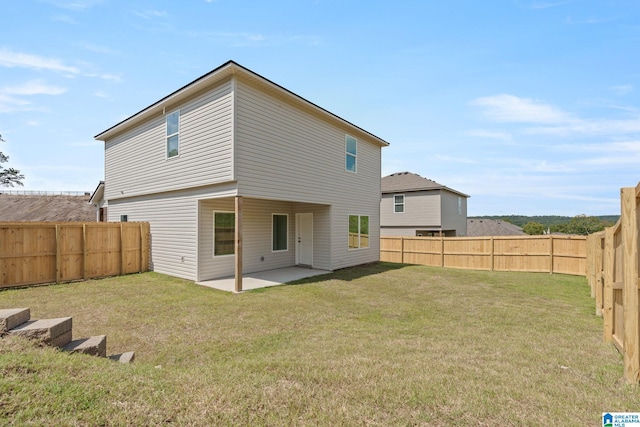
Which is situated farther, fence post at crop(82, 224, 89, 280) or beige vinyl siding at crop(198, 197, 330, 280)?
beige vinyl siding at crop(198, 197, 330, 280)

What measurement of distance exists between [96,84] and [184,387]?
9760 mm

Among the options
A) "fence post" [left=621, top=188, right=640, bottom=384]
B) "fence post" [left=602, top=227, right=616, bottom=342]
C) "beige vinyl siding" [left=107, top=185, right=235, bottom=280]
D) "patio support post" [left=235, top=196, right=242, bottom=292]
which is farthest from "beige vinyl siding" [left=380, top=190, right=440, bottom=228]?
"fence post" [left=621, top=188, right=640, bottom=384]

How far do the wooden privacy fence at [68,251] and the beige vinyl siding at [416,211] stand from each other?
18.2 meters

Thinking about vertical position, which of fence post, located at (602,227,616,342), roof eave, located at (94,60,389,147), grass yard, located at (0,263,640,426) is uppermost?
roof eave, located at (94,60,389,147)

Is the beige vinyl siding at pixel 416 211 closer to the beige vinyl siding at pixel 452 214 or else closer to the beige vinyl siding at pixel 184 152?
the beige vinyl siding at pixel 452 214

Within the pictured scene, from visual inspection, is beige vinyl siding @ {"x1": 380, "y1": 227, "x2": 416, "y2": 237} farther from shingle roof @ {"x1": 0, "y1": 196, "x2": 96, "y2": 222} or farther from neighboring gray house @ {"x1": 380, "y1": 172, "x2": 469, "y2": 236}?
shingle roof @ {"x1": 0, "y1": 196, "x2": 96, "y2": 222}

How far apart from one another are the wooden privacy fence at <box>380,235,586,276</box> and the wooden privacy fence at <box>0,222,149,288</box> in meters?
12.7

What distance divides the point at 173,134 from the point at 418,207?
1822cm

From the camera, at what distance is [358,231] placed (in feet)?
47.1

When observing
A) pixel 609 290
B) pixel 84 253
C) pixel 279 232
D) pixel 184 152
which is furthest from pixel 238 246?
pixel 609 290

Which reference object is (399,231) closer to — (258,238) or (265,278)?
(258,238)

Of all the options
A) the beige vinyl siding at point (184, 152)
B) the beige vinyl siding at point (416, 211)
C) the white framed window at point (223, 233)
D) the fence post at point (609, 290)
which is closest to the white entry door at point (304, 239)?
the white framed window at point (223, 233)

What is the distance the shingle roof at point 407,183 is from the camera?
22.4m

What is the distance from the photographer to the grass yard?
97.0 inches
